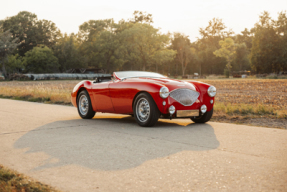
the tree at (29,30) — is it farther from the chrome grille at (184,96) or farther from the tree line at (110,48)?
the chrome grille at (184,96)

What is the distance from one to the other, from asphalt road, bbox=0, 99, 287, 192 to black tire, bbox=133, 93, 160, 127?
0.18 metres

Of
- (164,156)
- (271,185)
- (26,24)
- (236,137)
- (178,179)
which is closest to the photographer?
(271,185)

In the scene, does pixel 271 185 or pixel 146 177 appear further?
pixel 146 177

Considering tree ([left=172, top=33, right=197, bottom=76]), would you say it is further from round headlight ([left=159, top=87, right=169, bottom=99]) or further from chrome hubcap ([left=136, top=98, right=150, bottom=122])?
round headlight ([left=159, top=87, right=169, bottom=99])

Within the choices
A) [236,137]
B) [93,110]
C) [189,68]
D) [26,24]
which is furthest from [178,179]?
[189,68]

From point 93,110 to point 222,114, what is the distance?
11.3 ft

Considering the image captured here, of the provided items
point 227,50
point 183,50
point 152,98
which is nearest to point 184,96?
point 152,98

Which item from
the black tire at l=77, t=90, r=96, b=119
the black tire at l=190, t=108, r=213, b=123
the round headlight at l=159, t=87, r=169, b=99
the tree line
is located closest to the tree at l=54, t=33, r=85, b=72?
the tree line

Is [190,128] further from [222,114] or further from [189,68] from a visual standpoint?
[189,68]

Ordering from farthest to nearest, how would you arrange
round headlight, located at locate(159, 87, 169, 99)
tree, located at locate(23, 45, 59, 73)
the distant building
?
1. the distant building
2. tree, located at locate(23, 45, 59, 73)
3. round headlight, located at locate(159, 87, 169, 99)

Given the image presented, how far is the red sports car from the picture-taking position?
6.95 metres

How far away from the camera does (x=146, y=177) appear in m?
3.68

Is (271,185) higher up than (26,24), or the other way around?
(26,24)

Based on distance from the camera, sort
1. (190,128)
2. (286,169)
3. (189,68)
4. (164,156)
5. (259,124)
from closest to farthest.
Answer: (286,169)
(164,156)
(190,128)
(259,124)
(189,68)
